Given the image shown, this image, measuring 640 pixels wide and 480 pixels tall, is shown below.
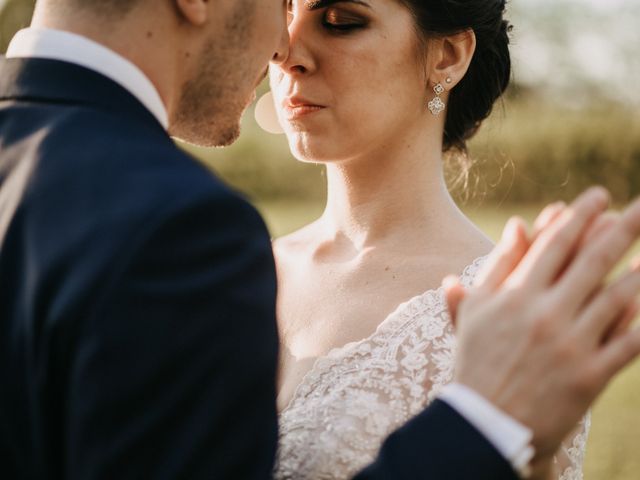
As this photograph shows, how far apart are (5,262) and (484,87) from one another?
8.19ft

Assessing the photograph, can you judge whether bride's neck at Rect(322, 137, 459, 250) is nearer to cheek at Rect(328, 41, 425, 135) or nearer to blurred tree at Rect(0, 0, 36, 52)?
cheek at Rect(328, 41, 425, 135)

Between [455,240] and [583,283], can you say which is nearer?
[583,283]

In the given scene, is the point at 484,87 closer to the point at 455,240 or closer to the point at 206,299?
the point at 455,240

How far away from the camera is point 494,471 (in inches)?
58.7

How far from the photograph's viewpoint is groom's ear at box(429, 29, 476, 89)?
3.26 m

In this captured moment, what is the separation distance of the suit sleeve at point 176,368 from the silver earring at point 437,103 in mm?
1934

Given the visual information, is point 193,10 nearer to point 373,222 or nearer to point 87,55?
point 87,55

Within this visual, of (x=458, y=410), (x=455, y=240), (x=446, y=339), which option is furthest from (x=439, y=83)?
(x=458, y=410)

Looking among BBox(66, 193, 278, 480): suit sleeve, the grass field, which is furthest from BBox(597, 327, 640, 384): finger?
the grass field

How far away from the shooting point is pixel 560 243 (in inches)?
59.7

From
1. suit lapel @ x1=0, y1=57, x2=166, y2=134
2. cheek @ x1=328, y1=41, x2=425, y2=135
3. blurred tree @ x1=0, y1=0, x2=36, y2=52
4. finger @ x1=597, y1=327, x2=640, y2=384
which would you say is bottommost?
blurred tree @ x1=0, y1=0, x2=36, y2=52

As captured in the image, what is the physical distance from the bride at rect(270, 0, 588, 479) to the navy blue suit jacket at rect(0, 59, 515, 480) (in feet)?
3.61

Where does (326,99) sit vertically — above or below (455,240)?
above

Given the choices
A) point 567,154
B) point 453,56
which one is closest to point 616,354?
point 453,56
